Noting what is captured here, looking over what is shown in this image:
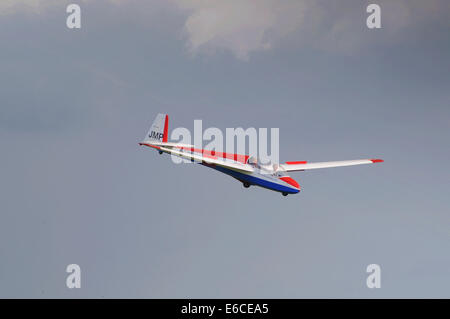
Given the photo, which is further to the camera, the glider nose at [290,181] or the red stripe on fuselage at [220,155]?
the red stripe on fuselage at [220,155]

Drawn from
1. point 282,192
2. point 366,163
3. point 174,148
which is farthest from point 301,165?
point 174,148

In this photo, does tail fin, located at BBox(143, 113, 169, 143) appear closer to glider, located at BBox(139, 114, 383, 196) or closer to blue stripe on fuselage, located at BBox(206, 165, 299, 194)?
glider, located at BBox(139, 114, 383, 196)

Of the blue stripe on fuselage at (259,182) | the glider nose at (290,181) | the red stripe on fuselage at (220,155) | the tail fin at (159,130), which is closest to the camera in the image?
the blue stripe on fuselage at (259,182)

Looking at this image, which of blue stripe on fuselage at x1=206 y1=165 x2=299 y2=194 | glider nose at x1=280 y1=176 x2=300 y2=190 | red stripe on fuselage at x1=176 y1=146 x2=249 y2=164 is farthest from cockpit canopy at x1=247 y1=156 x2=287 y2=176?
blue stripe on fuselage at x1=206 y1=165 x2=299 y2=194

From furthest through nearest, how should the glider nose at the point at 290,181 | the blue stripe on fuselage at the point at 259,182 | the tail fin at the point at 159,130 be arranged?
the tail fin at the point at 159,130 → the glider nose at the point at 290,181 → the blue stripe on fuselage at the point at 259,182

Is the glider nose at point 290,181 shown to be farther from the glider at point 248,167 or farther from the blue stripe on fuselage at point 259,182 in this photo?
the blue stripe on fuselage at point 259,182

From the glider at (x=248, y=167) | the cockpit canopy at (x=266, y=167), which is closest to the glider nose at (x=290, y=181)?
the glider at (x=248, y=167)

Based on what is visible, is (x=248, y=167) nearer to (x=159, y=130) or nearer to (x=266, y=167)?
(x=266, y=167)

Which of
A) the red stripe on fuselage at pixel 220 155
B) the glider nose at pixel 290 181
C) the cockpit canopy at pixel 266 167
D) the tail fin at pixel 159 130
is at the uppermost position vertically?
the tail fin at pixel 159 130

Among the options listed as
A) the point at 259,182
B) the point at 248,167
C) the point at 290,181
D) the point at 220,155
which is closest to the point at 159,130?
the point at 220,155
